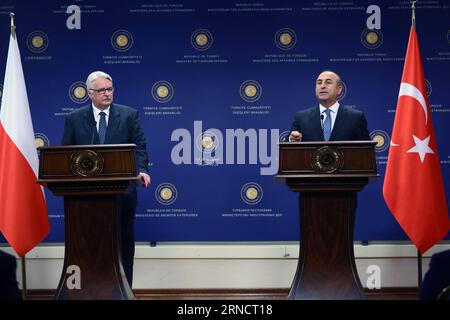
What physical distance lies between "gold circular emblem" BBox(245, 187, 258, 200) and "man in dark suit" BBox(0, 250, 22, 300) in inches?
144

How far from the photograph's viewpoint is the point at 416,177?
464 cm

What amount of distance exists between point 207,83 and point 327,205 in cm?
198

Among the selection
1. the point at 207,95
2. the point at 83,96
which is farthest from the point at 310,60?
the point at 83,96

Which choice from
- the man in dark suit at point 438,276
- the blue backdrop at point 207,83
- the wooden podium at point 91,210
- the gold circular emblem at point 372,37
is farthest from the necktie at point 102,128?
the man in dark suit at point 438,276

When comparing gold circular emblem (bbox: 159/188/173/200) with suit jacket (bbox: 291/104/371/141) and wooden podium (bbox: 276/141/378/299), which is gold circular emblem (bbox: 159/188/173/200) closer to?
suit jacket (bbox: 291/104/371/141)

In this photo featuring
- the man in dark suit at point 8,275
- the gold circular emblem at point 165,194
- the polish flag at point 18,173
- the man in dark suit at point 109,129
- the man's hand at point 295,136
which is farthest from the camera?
the gold circular emblem at point 165,194

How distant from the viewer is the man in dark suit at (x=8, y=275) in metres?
1.74

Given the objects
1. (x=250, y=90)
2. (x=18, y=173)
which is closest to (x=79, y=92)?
(x=18, y=173)

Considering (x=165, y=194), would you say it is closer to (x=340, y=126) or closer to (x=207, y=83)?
(x=207, y=83)

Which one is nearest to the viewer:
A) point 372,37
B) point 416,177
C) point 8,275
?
point 8,275

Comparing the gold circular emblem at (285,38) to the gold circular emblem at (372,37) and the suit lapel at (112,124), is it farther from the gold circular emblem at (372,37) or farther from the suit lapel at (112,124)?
the suit lapel at (112,124)

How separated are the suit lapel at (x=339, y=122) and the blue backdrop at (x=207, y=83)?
3.25 feet

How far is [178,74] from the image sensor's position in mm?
5406

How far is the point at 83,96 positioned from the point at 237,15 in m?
1.50
